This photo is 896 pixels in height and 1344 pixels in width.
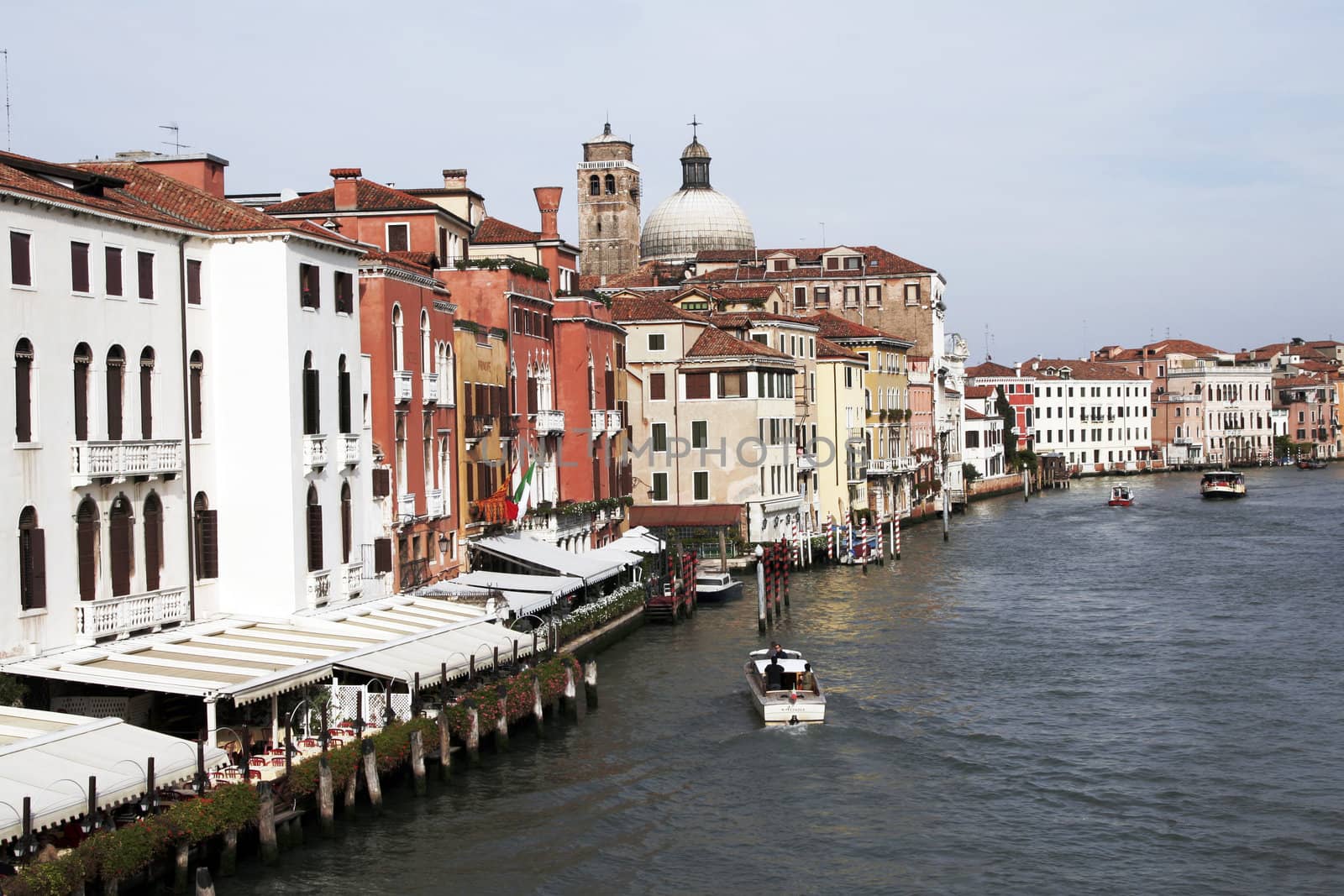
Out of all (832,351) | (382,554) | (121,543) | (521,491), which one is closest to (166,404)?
(121,543)

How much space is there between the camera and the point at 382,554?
95.0 feet

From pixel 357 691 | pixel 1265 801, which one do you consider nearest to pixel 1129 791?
pixel 1265 801

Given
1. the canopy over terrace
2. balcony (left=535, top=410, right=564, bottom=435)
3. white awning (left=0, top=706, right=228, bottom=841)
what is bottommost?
white awning (left=0, top=706, right=228, bottom=841)

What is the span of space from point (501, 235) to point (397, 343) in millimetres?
12702

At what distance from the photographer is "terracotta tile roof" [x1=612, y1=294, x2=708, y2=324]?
172 ft

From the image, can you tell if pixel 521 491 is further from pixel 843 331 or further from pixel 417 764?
pixel 843 331

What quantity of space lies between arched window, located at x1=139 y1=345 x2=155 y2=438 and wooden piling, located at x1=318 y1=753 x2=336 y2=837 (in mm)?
4369

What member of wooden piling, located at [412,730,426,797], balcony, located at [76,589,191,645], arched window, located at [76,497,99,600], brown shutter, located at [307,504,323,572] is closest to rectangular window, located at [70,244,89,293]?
arched window, located at [76,497,99,600]

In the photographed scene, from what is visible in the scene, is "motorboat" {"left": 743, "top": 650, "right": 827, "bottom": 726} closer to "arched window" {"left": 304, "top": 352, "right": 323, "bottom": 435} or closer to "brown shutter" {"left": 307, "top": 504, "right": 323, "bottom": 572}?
"brown shutter" {"left": 307, "top": 504, "right": 323, "bottom": 572}

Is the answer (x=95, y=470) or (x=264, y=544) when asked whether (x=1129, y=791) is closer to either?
(x=264, y=544)

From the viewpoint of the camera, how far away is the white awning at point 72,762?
15.3 m

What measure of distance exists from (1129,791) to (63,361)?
48.8 ft

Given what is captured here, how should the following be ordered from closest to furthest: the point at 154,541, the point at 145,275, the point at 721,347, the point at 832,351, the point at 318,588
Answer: the point at 154,541
the point at 145,275
the point at 318,588
the point at 721,347
the point at 832,351

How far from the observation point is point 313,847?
19062 mm
